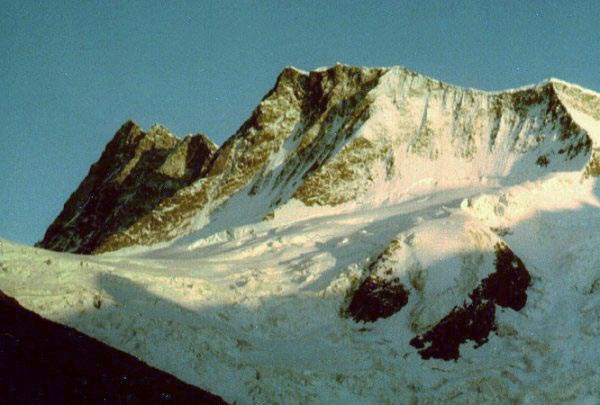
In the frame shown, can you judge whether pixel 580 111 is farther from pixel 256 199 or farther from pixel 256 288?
pixel 256 288

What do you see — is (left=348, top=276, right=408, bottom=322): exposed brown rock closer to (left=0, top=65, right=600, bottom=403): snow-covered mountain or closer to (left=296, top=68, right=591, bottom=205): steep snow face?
(left=0, top=65, right=600, bottom=403): snow-covered mountain

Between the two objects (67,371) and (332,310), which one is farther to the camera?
(332,310)

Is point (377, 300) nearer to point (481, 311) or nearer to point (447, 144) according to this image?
point (481, 311)

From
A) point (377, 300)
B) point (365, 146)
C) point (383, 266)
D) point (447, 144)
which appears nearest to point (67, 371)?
point (377, 300)

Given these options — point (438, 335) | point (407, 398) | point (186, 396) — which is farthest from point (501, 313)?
point (186, 396)

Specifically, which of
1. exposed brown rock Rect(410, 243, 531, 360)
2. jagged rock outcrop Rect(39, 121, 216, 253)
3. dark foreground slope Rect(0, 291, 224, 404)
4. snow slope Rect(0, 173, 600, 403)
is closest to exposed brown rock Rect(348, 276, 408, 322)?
snow slope Rect(0, 173, 600, 403)

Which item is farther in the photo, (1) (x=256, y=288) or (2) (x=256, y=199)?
(2) (x=256, y=199)

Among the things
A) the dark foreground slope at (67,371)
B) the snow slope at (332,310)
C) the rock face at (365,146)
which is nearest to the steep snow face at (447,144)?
the rock face at (365,146)
